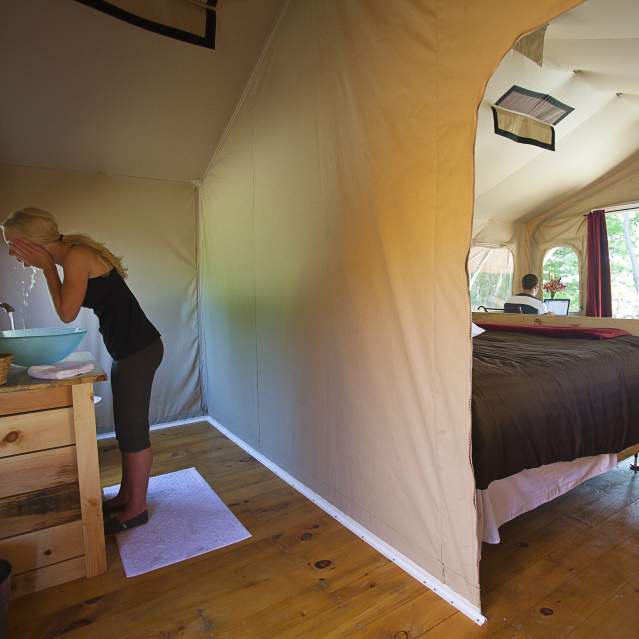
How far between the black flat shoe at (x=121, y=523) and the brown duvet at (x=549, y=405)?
62.1 inches

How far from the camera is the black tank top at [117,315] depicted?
1861mm

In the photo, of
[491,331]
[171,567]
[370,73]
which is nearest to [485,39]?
[370,73]

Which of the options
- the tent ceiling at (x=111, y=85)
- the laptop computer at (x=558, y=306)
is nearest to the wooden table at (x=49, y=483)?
the tent ceiling at (x=111, y=85)

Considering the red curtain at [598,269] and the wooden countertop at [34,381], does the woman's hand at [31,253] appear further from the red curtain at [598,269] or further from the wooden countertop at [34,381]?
the red curtain at [598,269]

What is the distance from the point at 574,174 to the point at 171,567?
17.1 ft

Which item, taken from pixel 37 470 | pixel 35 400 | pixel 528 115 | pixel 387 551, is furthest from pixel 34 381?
pixel 528 115

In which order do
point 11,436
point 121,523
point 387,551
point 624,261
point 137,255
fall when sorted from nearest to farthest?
1. point 11,436
2. point 387,551
3. point 121,523
4. point 137,255
5. point 624,261

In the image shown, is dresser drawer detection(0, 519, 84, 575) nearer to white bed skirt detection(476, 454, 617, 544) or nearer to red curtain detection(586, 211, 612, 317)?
white bed skirt detection(476, 454, 617, 544)

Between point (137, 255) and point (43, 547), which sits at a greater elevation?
point (137, 255)

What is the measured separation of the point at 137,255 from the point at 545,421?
3010 millimetres

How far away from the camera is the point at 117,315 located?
1.91 meters

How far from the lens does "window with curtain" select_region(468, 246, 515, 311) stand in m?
5.30

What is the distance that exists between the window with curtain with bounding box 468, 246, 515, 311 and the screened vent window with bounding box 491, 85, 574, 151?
1.64m

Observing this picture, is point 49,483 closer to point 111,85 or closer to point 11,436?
point 11,436
